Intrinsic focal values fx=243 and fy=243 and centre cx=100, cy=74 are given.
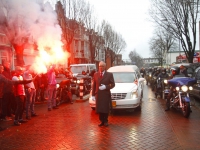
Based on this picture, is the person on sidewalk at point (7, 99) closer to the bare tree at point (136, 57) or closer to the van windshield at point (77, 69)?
the van windshield at point (77, 69)

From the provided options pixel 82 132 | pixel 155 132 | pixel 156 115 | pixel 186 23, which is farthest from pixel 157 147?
pixel 186 23

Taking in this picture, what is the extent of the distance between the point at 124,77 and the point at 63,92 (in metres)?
3.36

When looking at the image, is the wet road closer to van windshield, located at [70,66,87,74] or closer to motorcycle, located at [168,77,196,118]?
motorcycle, located at [168,77,196,118]

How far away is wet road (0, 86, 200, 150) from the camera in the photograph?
5.55 metres

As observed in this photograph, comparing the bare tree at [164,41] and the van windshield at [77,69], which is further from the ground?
the bare tree at [164,41]

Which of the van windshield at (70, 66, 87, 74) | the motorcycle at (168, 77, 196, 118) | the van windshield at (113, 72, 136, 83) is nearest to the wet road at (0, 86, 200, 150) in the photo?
the motorcycle at (168, 77, 196, 118)

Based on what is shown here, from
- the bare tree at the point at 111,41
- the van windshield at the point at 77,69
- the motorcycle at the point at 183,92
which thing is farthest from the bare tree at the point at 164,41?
the motorcycle at the point at 183,92

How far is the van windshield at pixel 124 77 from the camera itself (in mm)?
10398

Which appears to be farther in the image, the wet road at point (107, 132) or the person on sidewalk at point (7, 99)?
Result: the person on sidewalk at point (7, 99)

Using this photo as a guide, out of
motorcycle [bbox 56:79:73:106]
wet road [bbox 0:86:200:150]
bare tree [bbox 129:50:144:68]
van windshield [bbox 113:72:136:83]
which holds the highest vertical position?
bare tree [bbox 129:50:144:68]

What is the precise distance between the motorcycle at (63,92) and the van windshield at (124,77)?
266cm

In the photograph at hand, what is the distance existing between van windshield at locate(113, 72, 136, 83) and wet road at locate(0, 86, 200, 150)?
1.66m

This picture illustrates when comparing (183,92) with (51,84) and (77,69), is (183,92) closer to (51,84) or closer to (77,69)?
(51,84)

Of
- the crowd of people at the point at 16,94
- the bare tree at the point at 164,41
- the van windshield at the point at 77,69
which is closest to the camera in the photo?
the crowd of people at the point at 16,94
